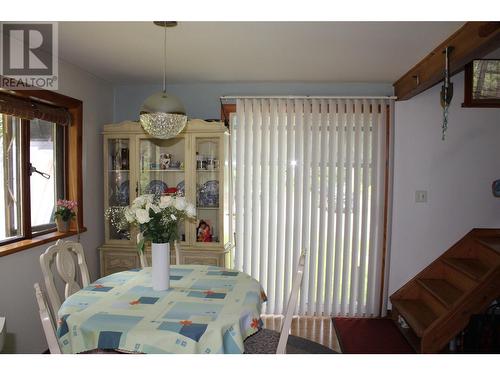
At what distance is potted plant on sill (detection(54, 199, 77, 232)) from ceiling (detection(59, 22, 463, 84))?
1169 millimetres

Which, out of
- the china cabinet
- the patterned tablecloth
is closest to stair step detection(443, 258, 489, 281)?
the patterned tablecloth

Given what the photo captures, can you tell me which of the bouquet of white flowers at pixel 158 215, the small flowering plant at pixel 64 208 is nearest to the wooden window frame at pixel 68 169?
the small flowering plant at pixel 64 208

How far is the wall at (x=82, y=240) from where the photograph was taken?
2531 millimetres

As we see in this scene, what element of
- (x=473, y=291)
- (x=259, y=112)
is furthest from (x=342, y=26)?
(x=473, y=291)

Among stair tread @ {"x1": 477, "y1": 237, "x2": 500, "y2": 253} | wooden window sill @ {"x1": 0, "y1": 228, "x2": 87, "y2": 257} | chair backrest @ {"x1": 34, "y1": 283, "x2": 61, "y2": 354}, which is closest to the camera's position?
chair backrest @ {"x1": 34, "y1": 283, "x2": 61, "y2": 354}

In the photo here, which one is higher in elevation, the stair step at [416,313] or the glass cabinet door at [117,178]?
the glass cabinet door at [117,178]

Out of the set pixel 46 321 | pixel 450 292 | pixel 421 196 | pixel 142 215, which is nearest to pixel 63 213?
pixel 142 215

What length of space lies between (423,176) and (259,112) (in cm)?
174

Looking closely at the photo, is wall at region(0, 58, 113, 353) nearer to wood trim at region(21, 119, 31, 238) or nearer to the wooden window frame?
the wooden window frame

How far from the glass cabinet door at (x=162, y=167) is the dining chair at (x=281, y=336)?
168 centimetres

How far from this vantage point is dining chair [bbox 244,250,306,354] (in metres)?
1.93

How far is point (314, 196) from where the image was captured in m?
3.78

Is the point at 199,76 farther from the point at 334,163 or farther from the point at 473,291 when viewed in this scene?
the point at 473,291

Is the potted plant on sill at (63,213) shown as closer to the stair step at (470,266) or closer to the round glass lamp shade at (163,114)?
the round glass lamp shade at (163,114)
